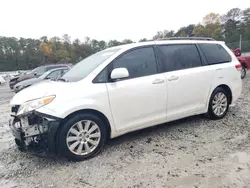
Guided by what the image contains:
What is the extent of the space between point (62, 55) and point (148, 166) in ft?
224

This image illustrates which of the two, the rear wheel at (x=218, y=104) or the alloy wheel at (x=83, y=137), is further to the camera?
the rear wheel at (x=218, y=104)

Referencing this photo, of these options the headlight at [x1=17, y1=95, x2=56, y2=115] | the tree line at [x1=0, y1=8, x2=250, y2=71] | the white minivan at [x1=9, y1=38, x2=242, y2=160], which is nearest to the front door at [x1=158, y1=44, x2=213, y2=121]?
the white minivan at [x1=9, y1=38, x2=242, y2=160]

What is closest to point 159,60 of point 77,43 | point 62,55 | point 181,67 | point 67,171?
point 181,67

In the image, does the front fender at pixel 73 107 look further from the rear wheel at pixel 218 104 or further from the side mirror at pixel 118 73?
the rear wheel at pixel 218 104

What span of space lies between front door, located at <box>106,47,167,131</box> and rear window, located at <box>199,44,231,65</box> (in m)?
1.31

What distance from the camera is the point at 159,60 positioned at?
155 inches

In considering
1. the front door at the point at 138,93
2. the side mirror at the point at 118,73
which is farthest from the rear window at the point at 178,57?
the side mirror at the point at 118,73

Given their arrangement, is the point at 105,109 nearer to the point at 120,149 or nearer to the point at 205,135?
the point at 120,149

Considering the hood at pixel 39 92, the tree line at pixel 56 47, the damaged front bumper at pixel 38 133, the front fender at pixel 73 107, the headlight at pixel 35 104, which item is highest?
the tree line at pixel 56 47

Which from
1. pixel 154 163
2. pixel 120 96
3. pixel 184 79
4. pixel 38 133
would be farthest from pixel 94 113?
pixel 184 79

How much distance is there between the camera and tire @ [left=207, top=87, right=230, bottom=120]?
4.59 m

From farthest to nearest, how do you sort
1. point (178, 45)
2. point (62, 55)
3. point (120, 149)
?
point (62, 55) < point (178, 45) < point (120, 149)

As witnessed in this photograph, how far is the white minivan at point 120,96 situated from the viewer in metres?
3.12

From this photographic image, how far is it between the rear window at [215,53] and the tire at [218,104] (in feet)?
1.93
